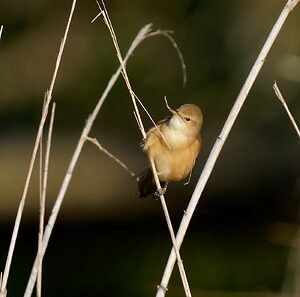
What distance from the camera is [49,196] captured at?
8.22 metres

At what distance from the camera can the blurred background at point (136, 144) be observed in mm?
7520

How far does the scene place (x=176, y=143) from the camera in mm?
3730

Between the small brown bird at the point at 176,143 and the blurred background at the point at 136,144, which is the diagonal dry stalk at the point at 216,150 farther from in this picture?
the blurred background at the point at 136,144

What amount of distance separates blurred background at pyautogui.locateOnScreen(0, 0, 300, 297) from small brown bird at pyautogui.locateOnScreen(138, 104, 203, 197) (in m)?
3.47

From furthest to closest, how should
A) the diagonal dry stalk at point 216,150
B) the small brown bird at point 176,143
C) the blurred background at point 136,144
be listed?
the blurred background at point 136,144
the small brown bird at point 176,143
the diagonal dry stalk at point 216,150

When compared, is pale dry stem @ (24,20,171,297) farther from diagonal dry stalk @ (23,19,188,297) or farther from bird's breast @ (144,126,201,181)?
bird's breast @ (144,126,201,181)

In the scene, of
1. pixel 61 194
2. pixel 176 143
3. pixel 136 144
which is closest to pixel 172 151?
pixel 176 143

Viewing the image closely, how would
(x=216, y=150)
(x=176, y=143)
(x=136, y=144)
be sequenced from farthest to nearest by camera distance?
(x=136, y=144)
(x=176, y=143)
(x=216, y=150)

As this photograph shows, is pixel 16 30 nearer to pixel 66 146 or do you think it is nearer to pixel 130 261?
pixel 66 146

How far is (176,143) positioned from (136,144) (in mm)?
5034

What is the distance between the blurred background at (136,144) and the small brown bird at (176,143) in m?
3.47

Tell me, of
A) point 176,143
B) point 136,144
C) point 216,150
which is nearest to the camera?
point 216,150

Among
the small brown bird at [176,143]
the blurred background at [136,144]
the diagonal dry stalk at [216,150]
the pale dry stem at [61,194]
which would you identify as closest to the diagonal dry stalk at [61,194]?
the pale dry stem at [61,194]

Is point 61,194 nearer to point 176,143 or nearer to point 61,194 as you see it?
point 61,194
